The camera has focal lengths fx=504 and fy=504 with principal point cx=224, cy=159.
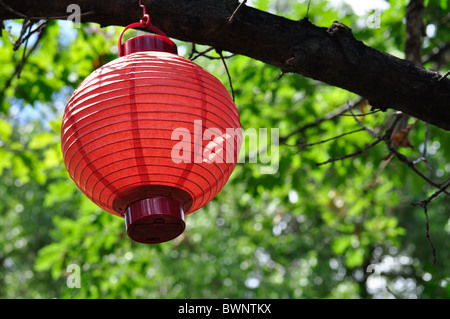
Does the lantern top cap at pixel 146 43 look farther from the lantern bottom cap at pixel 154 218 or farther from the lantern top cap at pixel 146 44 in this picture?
the lantern bottom cap at pixel 154 218

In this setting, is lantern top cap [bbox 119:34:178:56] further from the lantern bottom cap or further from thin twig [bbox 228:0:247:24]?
the lantern bottom cap

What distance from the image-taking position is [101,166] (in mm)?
1348

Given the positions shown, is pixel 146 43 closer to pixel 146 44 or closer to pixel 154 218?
pixel 146 44

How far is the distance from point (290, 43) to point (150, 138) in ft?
2.33

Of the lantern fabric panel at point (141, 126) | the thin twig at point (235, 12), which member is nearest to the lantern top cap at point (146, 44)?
the lantern fabric panel at point (141, 126)

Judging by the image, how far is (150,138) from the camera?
50.3 inches

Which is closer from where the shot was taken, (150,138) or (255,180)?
(150,138)

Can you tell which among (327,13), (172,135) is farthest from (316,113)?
(172,135)

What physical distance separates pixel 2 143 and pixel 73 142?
10.8ft

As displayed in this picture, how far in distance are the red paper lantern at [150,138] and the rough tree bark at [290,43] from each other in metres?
0.29

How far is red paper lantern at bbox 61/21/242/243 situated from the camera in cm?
129

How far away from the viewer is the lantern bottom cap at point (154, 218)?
4.53 ft

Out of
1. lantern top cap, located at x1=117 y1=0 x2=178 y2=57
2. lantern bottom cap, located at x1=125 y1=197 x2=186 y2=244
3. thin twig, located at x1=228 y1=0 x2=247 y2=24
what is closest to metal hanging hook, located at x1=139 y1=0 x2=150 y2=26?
lantern top cap, located at x1=117 y1=0 x2=178 y2=57

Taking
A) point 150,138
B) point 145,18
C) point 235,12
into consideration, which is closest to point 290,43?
point 235,12
